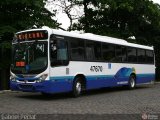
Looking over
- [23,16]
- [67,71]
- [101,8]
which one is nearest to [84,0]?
[101,8]

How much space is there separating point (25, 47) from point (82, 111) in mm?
5586

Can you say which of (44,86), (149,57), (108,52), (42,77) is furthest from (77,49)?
(149,57)

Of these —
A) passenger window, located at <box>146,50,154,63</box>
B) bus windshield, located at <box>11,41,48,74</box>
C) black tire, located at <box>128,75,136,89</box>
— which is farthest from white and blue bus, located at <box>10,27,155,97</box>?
passenger window, located at <box>146,50,154,63</box>

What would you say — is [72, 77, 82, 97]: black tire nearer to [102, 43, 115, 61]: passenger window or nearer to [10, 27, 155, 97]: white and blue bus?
[10, 27, 155, 97]: white and blue bus

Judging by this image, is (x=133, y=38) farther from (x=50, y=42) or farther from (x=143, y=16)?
(x=50, y=42)

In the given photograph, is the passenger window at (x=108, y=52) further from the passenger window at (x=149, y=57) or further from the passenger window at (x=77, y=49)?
the passenger window at (x=149, y=57)

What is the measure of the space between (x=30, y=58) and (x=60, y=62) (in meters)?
1.29

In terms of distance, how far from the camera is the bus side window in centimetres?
1738

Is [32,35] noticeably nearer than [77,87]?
Yes

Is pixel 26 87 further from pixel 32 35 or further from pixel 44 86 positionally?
pixel 32 35

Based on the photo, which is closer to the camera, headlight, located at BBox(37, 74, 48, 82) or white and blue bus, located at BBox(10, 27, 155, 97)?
headlight, located at BBox(37, 74, 48, 82)

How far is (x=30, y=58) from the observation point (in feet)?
57.5

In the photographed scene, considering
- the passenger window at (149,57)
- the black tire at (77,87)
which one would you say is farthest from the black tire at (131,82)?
the black tire at (77,87)

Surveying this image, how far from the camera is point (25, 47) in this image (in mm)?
17922
